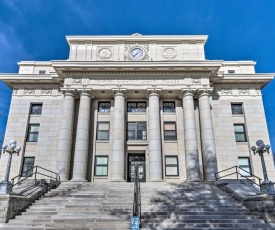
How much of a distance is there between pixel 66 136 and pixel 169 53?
1159 cm

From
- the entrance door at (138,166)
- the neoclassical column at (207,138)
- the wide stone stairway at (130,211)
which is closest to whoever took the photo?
the wide stone stairway at (130,211)

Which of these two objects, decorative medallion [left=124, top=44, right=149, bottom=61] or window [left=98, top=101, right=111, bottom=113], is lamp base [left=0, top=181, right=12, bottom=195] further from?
decorative medallion [left=124, top=44, right=149, bottom=61]

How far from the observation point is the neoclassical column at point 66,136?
17812 mm

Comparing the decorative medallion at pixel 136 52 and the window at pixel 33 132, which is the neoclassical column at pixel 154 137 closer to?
the decorative medallion at pixel 136 52

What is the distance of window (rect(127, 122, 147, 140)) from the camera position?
66.0 ft

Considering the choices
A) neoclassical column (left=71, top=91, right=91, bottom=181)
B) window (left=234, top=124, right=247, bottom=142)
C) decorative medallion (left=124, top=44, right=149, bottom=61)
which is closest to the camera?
neoclassical column (left=71, top=91, right=91, bottom=181)

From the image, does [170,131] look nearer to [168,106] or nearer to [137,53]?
[168,106]

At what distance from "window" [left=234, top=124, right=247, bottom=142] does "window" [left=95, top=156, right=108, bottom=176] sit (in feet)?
36.4

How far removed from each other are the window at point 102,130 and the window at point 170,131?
4892mm

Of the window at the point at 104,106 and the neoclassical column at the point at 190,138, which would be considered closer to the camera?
the neoclassical column at the point at 190,138

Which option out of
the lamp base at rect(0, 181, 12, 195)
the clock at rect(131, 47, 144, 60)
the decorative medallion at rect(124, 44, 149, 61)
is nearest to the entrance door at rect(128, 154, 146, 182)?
the decorative medallion at rect(124, 44, 149, 61)

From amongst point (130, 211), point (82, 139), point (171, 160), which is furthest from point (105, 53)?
point (130, 211)

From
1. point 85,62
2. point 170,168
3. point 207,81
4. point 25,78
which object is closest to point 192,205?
point 170,168

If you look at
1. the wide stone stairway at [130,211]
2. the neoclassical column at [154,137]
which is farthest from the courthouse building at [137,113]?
the wide stone stairway at [130,211]
